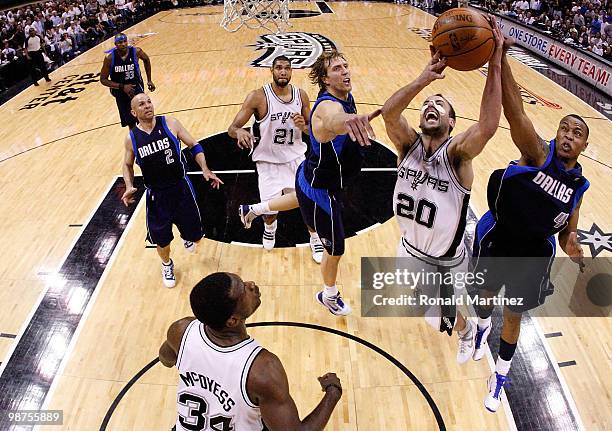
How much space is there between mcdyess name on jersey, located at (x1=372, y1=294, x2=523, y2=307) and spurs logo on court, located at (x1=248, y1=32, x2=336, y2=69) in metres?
9.47

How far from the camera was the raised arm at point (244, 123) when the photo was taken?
4641 millimetres

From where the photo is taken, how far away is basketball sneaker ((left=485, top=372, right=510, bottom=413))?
3.51m

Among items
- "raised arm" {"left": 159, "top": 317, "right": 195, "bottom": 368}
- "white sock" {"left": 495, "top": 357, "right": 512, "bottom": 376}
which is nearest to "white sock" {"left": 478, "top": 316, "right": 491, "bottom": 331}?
"white sock" {"left": 495, "top": 357, "right": 512, "bottom": 376}

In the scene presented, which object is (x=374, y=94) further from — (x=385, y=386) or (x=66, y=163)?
(x=385, y=386)

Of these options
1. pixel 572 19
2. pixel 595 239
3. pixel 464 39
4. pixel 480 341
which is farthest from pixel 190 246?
pixel 572 19

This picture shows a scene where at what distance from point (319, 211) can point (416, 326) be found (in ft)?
4.52

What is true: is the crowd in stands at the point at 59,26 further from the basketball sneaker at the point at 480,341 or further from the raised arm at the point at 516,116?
the raised arm at the point at 516,116

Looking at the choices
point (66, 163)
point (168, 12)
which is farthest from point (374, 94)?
point (168, 12)

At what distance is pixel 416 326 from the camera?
4.34 meters

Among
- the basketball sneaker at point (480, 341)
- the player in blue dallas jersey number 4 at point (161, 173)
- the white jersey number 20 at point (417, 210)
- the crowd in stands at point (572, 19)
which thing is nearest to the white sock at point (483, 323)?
the basketball sneaker at point (480, 341)

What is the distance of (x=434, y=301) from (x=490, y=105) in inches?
70.0

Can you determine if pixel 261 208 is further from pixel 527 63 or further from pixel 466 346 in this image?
pixel 527 63

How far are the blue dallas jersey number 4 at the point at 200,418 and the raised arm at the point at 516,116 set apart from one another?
212 centimetres

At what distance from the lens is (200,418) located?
2299 mm
